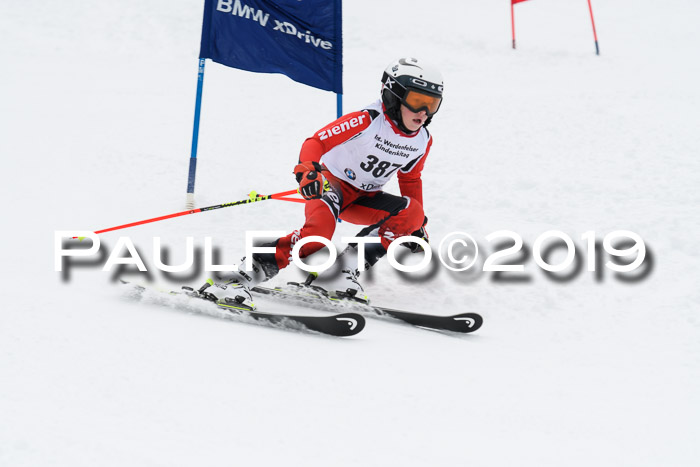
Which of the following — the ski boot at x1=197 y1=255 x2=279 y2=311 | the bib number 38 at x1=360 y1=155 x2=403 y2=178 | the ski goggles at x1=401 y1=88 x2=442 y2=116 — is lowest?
the ski boot at x1=197 y1=255 x2=279 y2=311

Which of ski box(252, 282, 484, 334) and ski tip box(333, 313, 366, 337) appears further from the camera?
ski box(252, 282, 484, 334)

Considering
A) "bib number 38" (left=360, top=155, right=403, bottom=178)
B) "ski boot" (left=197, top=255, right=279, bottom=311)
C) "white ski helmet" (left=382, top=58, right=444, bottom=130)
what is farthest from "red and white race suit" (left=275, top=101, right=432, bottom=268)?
"white ski helmet" (left=382, top=58, right=444, bottom=130)

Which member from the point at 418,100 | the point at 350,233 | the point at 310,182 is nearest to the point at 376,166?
the point at 418,100

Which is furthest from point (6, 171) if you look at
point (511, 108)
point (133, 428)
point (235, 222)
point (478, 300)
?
point (511, 108)

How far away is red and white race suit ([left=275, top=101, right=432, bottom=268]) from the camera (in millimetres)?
4582

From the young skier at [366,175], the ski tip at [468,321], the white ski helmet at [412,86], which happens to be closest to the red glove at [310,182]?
the young skier at [366,175]

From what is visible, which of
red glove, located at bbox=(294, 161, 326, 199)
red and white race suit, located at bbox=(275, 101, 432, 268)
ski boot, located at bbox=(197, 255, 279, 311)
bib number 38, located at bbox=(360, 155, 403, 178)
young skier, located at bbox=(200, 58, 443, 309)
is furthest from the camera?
bib number 38, located at bbox=(360, 155, 403, 178)

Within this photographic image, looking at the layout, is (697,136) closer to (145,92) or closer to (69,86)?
(145,92)

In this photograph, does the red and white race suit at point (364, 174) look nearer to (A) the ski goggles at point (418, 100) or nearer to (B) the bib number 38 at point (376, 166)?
(B) the bib number 38 at point (376, 166)

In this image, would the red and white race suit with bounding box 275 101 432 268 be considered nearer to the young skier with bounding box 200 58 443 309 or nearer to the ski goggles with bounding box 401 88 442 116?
the young skier with bounding box 200 58 443 309

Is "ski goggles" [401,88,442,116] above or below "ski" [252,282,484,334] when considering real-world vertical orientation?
above

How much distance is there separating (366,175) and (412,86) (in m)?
0.76

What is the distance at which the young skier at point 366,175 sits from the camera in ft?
14.6

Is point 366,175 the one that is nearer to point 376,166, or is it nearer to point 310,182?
point 376,166
